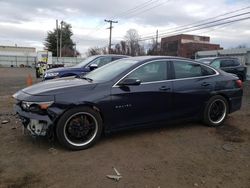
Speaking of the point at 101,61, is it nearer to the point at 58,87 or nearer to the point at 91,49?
the point at 58,87

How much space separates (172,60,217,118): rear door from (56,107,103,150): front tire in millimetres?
1755

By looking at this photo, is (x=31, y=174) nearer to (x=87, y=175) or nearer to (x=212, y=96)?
(x=87, y=175)

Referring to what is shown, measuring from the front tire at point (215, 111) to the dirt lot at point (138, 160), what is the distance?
0.33 metres

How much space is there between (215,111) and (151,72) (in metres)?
1.84

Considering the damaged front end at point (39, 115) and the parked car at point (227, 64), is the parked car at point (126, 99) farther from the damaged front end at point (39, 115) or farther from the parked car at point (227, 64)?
the parked car at point (227, 64)

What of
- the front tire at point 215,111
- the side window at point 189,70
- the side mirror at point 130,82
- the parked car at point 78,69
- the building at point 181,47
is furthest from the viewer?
the building at point 181,47

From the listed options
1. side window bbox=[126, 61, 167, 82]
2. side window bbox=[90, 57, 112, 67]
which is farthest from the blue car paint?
side window bbox=[90, 57, 112, 67]

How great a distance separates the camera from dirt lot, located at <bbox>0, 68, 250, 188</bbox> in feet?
13.1

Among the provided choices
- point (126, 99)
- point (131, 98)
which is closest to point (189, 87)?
point (131, 98)

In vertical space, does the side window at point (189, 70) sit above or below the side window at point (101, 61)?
below

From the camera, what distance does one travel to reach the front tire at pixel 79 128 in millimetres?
4953

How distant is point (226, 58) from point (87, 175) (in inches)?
539

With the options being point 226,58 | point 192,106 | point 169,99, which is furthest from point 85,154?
point 226,58

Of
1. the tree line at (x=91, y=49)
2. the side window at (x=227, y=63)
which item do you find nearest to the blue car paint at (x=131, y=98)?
the side window at (x=227, y=63)
